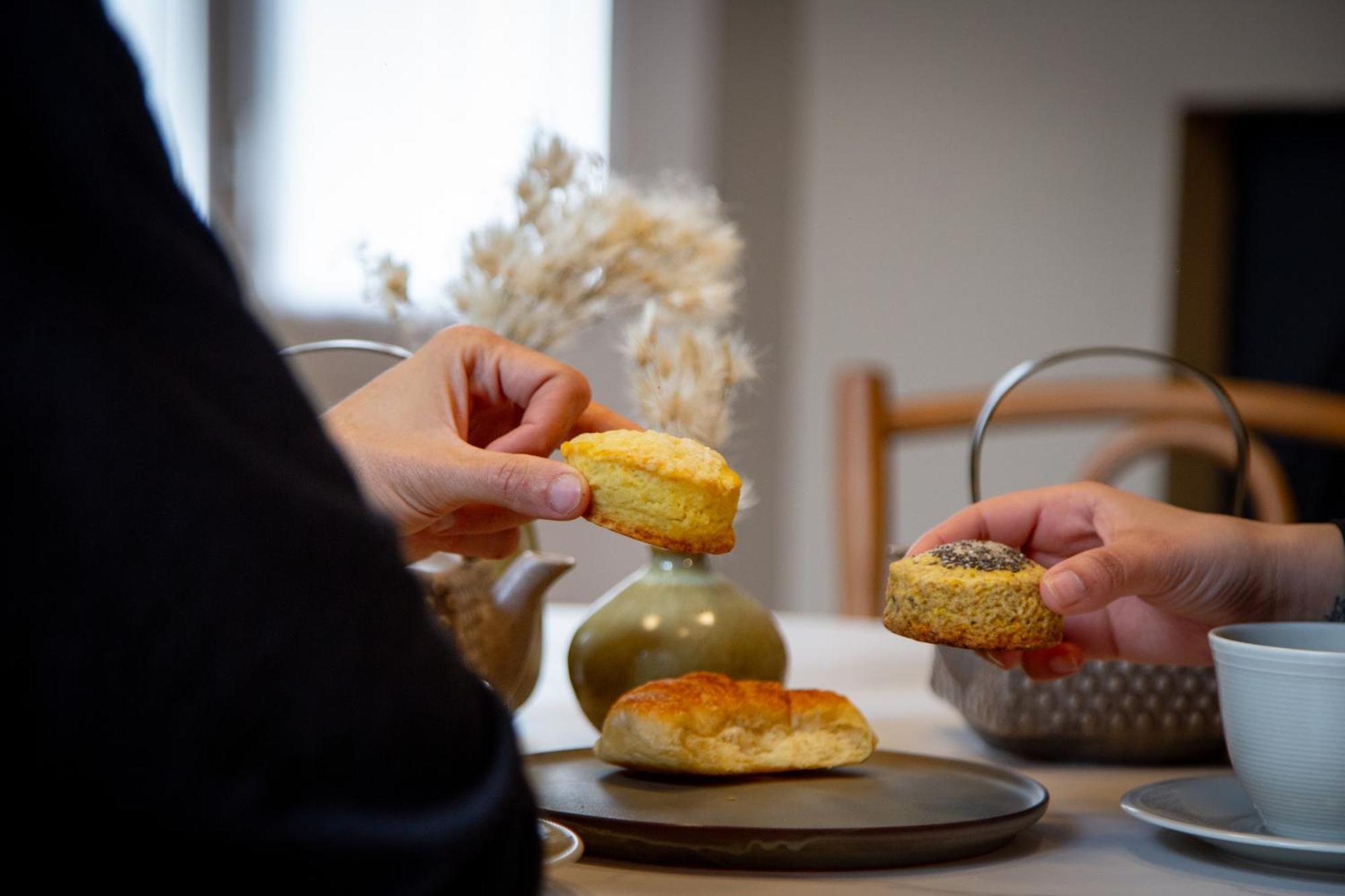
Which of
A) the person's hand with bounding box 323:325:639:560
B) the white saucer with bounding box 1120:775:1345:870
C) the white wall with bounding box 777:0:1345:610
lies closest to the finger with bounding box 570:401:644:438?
the person's hand with bounding box 323:325:639:560

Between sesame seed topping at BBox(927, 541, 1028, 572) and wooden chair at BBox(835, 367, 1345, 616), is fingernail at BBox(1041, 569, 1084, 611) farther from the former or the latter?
wooden chair at BBox(835, 367, 1345, 616)

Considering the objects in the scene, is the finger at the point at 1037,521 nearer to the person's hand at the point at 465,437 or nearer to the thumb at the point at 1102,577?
the thumb at the point at 1102,577

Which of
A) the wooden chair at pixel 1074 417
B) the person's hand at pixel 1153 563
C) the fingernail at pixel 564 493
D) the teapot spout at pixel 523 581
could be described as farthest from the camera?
the wooden chair at pixel 1074 417

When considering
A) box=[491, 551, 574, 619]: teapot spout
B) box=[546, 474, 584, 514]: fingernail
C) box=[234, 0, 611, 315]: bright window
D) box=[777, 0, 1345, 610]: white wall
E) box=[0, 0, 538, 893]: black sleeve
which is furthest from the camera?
box=[777, 0, 1345, 610]: white wall

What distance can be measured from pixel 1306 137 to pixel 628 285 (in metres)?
3.79

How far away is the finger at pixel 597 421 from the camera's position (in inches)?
36.7

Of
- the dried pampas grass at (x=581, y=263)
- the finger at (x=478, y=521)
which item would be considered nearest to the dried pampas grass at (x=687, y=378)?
the dried pampas grass at (x=581, y=263)

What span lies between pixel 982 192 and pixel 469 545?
359 cm

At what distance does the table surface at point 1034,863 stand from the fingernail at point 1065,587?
0.45 feet

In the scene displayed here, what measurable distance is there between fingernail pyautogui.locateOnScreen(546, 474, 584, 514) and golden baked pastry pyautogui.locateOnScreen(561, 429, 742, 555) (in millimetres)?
30

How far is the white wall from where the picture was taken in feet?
13.5

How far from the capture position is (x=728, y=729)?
801 mm

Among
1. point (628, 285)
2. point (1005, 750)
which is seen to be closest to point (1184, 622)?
point (1005, 750)

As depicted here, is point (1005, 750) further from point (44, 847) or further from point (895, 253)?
point (895, 253)
